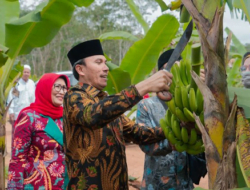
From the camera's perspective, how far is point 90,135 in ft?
6.93

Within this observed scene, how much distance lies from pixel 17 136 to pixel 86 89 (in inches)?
36.3

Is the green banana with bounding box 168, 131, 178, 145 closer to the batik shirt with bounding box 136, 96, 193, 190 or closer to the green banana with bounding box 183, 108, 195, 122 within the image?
the green banana with bounding box 183, 108, 195, 122

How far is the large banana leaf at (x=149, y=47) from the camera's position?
4141 millimetres

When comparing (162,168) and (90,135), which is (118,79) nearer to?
(162,168)

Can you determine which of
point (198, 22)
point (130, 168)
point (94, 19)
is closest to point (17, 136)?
point (198, 22)

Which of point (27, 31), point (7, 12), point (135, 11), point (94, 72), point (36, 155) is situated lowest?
point (36, 155)

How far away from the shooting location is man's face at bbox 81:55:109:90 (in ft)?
7.31

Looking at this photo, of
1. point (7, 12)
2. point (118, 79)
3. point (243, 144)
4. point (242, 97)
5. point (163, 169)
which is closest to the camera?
point (243, 144)

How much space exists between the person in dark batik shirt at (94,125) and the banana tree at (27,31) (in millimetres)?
1075

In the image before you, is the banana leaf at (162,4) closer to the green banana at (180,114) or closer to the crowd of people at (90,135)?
the crowd of people at (90,135)

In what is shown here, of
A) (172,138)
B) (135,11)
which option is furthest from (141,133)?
(135,11)

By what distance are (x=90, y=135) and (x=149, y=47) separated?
98.9 inches

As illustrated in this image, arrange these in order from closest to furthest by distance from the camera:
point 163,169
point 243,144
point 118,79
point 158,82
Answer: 1. point 243,144
2. point 158,82
3. point 163,169
4. point 118,79

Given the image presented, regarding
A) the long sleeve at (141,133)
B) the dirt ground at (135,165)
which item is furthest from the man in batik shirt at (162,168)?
the dirt ground at (135,165)
